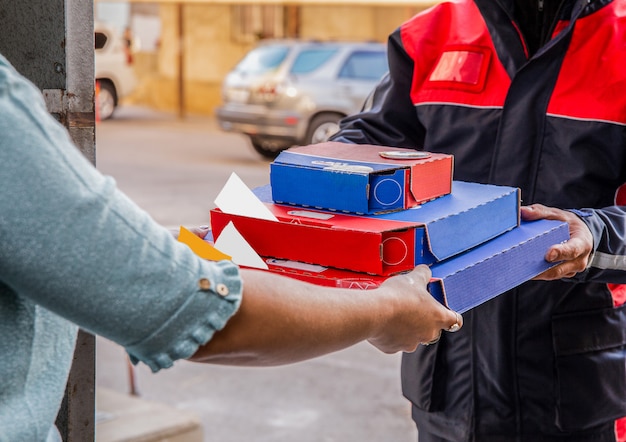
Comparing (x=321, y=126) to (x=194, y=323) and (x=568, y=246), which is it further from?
(x=194, y=323)

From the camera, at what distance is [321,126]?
12688 mm

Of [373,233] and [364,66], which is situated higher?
[373,233]

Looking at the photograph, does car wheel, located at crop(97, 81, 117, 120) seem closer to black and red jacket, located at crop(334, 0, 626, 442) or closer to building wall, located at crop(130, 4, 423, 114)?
building wall, located at crop(130, 4, 423, 114)

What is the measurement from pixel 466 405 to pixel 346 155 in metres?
0.71

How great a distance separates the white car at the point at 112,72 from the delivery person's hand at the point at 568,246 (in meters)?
16.2

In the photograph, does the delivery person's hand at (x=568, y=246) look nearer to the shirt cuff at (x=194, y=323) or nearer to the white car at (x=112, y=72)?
the shirt cuff at (x=194, y=323)

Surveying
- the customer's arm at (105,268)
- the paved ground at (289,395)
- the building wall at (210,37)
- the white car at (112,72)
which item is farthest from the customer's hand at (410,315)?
the building wall at (210,37)

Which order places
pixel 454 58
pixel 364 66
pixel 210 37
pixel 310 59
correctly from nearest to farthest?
pixel 454 58, pixel 364 66, pixel 310 59, pixel 210 37

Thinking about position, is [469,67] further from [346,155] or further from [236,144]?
[236,144]

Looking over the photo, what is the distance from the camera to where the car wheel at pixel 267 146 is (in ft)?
43.6

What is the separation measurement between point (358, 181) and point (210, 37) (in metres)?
19.6

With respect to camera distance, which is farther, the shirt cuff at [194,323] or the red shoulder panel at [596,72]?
the red shoulder panel at [596,72]

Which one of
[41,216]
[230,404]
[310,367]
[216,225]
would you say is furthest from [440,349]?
[310,367]

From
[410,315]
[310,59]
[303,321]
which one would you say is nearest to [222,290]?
[303,321]
